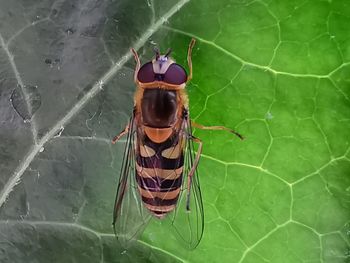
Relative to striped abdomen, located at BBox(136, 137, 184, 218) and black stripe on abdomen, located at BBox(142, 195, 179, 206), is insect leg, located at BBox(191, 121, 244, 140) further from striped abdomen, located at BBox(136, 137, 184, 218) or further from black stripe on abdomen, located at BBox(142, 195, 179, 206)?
black stripe on abdomen, located at BBox(142, 195, 179, 206)

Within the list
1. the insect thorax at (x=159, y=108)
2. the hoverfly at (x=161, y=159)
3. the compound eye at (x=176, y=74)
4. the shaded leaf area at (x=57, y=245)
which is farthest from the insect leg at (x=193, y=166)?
the shaded leaf area at (x=57, y=245)

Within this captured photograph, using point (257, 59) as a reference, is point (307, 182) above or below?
below

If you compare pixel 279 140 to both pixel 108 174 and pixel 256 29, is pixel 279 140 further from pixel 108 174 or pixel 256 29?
pixel 108 174

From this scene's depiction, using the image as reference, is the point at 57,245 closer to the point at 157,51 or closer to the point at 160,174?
the point at 160,174

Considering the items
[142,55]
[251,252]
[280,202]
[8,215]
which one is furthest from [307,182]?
[8,215]

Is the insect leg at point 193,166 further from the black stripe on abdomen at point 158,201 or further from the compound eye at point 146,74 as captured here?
the compound eye at point 146,74

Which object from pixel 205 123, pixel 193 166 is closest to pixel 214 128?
pixel 205 123

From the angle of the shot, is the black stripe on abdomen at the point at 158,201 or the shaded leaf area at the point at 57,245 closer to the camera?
the black stripe on abdomen at the point at 158,201

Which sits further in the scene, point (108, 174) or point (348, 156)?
point (108, 174)
